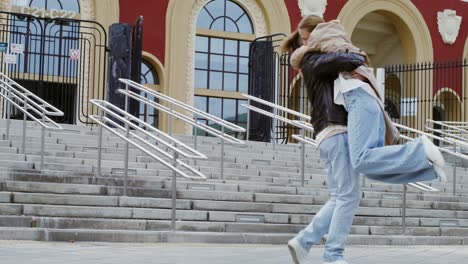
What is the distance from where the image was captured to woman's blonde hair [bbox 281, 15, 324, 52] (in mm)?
5086

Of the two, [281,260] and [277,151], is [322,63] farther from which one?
[277,151]

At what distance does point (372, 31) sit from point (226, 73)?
8587mm

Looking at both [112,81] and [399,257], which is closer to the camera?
[399,257]

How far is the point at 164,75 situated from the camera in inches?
863

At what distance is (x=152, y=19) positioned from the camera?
2188 cm

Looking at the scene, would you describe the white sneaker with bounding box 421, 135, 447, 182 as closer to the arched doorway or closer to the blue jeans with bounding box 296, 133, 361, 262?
the blue jeans with bounding box 296, 133, 361, 262

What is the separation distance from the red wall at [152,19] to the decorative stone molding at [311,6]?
15.4 ft

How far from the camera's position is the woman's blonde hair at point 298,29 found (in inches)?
200

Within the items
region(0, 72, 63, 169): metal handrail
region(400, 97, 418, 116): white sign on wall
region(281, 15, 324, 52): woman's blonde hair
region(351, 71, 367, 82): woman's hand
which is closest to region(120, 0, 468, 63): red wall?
region(400, 97, 418, 116): white sign on wall

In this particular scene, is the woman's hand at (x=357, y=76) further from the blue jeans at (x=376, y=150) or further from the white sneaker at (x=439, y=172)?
the white sneaker at (x=439, y=172)

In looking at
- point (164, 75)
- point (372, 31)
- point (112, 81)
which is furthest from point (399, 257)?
point (372, 31)

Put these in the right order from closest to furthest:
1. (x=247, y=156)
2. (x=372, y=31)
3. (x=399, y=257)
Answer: (x=399, y=257)
(x=247, y=156)
(x=372, y=31)

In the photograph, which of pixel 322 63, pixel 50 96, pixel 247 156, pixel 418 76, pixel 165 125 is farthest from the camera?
pixel 418 76

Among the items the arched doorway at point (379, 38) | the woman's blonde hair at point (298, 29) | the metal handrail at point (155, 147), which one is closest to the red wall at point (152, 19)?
the arched doorway at point (379, 38)
